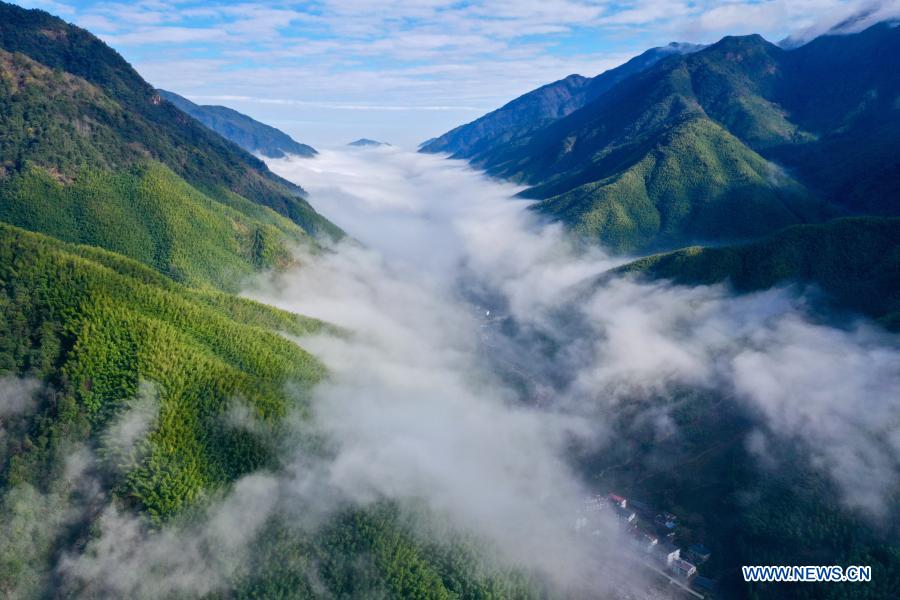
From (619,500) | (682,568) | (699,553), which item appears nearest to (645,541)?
(682,568)

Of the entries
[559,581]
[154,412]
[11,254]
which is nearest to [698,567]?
[559,581]

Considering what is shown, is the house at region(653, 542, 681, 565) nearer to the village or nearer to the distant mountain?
the village

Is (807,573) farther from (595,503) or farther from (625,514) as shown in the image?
(595,503)

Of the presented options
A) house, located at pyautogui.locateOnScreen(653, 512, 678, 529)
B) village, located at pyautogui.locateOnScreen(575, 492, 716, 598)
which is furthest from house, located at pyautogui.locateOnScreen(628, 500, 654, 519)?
house, located at pyautogui.locateOnScreen(653, 512, 678, 529)

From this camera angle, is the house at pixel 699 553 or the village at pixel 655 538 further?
the house at pixel 699 553

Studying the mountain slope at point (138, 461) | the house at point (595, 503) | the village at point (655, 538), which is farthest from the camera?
the house at point (595, 503)

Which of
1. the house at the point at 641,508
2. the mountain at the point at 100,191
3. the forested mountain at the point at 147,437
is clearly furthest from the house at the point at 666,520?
the mountain at the point at 100,191

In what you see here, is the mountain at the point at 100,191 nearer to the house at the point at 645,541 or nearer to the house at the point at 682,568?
the house at the point at 645,541

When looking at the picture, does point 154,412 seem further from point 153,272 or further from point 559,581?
point 559,581
